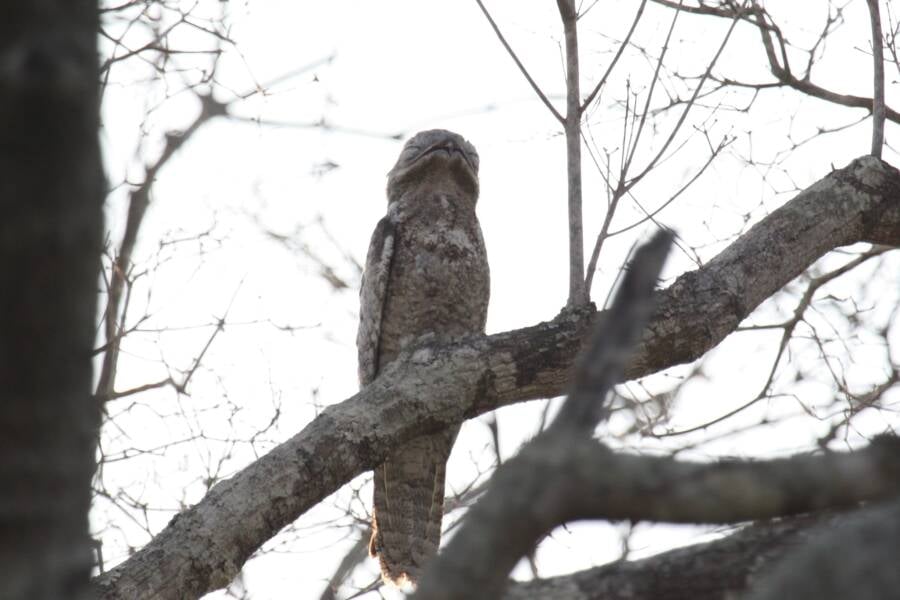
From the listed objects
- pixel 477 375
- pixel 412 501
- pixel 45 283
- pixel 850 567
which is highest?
pixel 412 501

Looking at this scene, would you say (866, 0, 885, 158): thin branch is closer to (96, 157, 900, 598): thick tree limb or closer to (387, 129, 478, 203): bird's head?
(96, 157, 900, 598): thick tree limb

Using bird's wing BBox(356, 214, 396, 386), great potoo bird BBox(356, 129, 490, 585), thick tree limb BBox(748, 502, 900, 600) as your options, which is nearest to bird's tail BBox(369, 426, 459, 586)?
→ great potoo bird BBox(356, 129, 490, 585)

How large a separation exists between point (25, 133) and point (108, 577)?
1.82 metres

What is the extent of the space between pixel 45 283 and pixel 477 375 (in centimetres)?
238

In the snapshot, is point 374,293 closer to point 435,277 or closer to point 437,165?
point 435,277

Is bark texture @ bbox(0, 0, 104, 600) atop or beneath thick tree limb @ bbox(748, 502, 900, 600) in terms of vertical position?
atop

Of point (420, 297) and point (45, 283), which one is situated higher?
point (420, 297)

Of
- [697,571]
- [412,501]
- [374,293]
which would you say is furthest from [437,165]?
[697,571]

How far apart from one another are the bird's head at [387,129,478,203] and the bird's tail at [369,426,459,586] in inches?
51.3

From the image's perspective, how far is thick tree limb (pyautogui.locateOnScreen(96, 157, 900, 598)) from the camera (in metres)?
2.88

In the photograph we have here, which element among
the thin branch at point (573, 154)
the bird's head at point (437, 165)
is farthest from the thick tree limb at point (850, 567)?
the bird's head at point (437, 165)

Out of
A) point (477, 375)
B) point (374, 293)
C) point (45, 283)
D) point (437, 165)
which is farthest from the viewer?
point (437, 165)

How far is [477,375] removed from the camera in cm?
344

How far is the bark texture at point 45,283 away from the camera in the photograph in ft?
3.69
